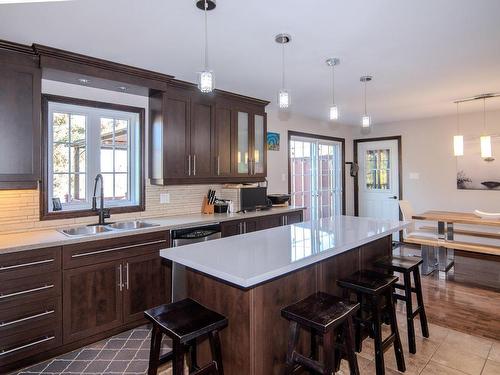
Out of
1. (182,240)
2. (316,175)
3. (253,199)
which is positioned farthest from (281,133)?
(182,240)

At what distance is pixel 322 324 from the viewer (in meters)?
1.58

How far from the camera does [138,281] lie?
9.36 ft

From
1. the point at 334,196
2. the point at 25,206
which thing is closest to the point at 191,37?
the point at 25,206

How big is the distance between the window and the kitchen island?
1726 mm

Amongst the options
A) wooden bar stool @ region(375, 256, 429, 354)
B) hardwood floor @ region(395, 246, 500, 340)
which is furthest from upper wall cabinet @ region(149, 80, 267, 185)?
hardwood floor @ region(395, 246, 500, 340)

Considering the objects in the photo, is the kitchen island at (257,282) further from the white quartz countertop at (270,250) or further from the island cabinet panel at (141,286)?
the island cabinet panel at (141,286)

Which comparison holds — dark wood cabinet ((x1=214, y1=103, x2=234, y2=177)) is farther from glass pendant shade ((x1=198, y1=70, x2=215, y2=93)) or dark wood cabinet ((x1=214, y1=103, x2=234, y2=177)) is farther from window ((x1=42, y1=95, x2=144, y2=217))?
glass pendant shade ((x1=198, y1=70, x2=215, y2=93))

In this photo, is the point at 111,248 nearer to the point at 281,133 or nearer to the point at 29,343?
the point at 29,343

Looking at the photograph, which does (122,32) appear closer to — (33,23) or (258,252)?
(33,23)

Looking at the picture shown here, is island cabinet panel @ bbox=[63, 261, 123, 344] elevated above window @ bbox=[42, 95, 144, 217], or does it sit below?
below

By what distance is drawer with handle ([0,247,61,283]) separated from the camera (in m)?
2.18

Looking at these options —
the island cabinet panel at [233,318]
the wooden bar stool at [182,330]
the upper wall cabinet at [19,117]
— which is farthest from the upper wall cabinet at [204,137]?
the wooden bar stool at [182,330]

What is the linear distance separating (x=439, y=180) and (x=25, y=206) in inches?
244

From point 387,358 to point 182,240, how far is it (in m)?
2.01
